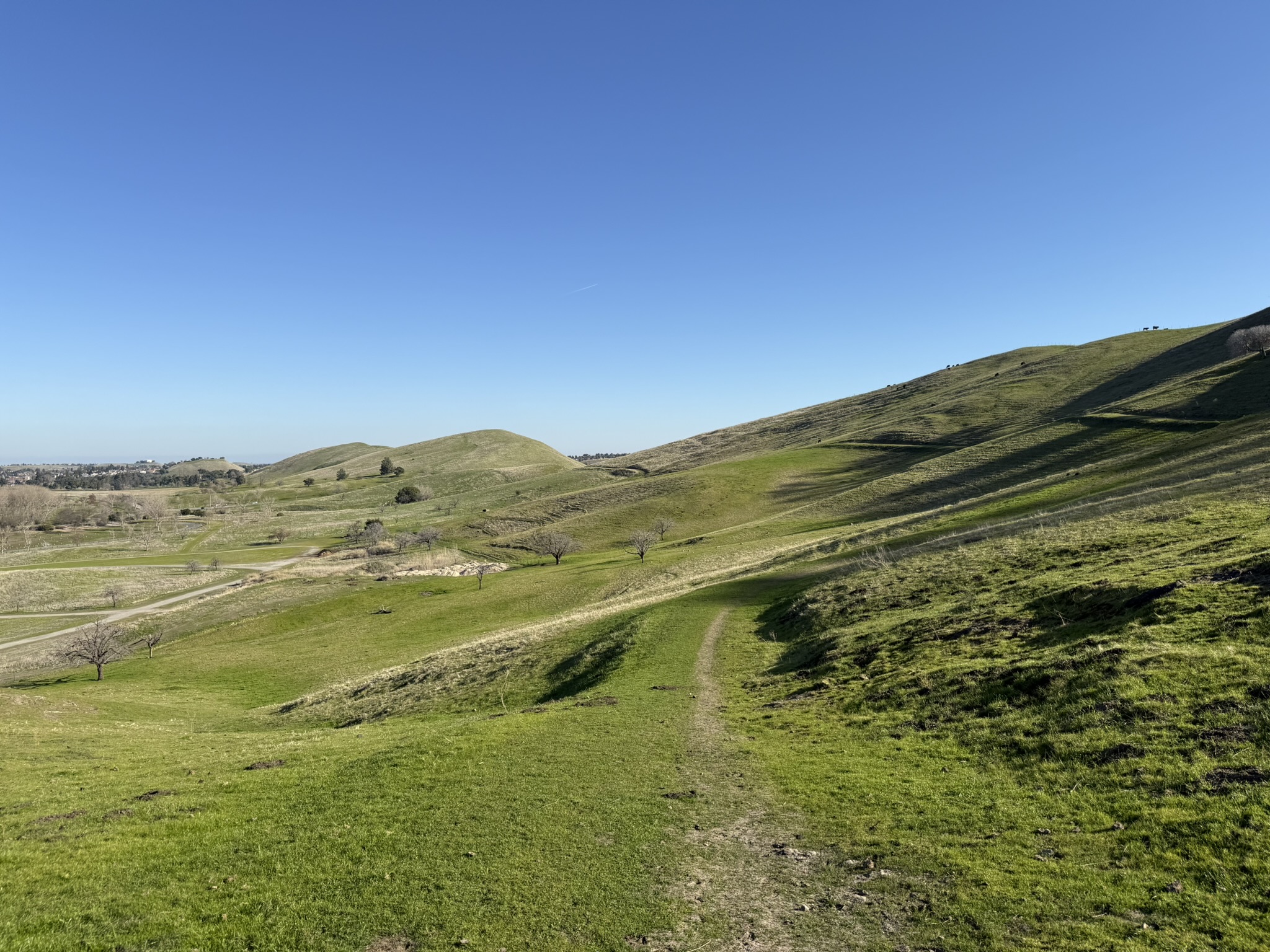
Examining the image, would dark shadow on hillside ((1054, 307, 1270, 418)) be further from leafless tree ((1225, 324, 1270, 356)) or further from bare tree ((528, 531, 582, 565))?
bare tree ((528, 531, 582, 565))

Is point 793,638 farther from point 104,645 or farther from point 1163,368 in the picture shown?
point 1163,368

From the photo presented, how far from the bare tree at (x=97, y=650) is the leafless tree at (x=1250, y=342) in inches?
7294

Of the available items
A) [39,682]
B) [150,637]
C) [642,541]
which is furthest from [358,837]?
[642,541]

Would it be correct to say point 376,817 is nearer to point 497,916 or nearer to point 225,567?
point 497,916

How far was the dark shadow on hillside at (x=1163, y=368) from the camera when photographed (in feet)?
441

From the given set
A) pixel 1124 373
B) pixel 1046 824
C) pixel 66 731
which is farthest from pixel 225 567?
pixel 1124 373

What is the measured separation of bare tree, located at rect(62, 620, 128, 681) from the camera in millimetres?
56312

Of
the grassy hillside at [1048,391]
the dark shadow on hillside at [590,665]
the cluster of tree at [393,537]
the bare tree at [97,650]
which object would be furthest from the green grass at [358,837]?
the grassy hillside at [1048,391]

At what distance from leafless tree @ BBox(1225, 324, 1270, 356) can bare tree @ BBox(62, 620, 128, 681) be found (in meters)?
185

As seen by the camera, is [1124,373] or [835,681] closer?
[835,681]

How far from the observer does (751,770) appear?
61.9 feet

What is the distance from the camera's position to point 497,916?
11359 millimetres

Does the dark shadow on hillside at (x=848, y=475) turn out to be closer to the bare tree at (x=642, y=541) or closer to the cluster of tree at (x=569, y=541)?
the cluster of tree at (x=569, y=541)

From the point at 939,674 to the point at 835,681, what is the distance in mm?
4699
